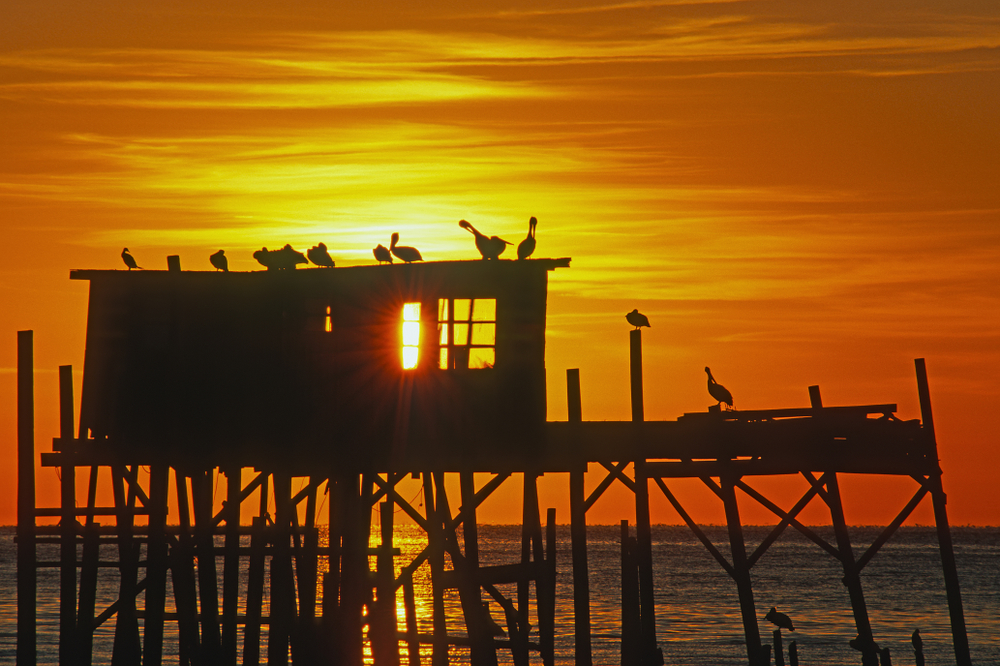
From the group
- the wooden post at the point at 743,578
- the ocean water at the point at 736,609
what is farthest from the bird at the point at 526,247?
the ocean water at the point at 736,609

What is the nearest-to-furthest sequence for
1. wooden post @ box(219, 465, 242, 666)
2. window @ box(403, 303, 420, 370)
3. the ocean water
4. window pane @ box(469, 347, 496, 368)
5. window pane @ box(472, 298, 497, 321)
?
window pane @ box(469, 347, 496, 368) < window pane @ box(472, 298, 497, 321) < window @ box(403, 303, 420, 370) < wooden post @ box(219, 465, 242, 666) < the ocean water

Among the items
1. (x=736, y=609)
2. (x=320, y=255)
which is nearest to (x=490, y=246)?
(x=320, y=255)

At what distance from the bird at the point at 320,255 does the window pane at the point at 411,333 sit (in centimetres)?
179

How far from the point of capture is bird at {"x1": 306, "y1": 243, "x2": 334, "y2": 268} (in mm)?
18875

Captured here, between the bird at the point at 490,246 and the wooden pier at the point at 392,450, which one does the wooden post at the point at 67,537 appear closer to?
the wooden pier at the point at 392,450

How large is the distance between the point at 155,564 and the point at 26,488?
2666 mm

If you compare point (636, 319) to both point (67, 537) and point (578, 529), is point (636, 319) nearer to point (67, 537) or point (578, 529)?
point (578, 529)

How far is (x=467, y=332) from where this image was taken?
1767 cm

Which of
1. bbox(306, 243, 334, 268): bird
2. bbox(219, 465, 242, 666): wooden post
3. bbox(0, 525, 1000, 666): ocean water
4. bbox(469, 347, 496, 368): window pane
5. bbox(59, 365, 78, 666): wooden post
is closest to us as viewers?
bbox(469, 347, 496, 368): window pane

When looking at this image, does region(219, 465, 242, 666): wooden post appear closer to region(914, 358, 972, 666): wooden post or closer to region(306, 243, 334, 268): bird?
region(306, 243, 334, 268): bird

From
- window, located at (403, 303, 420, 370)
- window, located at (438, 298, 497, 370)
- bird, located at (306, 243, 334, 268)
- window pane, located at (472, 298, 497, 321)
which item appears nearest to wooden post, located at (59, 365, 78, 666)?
bird, located at (306, 243, 334, 268)

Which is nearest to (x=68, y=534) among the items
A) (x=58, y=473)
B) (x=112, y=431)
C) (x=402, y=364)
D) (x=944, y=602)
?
(x=58, y=473)

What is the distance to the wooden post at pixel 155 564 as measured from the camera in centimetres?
1912

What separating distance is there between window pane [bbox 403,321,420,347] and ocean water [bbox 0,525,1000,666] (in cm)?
1690
